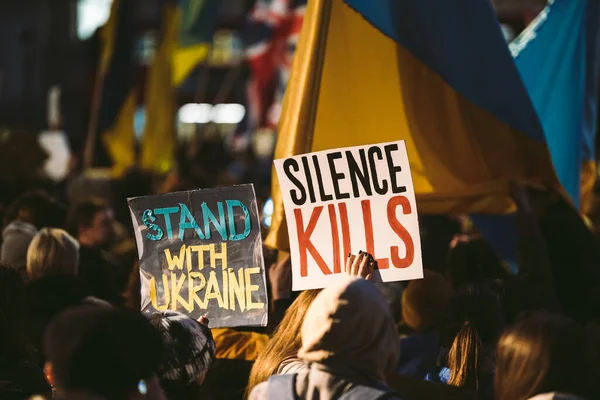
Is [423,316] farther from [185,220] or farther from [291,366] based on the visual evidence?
[291,366]

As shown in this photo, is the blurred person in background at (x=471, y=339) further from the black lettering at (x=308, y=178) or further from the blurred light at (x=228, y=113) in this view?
the blurred light at (x=228, y=113)

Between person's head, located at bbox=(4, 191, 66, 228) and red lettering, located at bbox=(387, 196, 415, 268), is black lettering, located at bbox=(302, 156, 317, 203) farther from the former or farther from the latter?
person's head, located at bbox=(4, 191, 66, 228)

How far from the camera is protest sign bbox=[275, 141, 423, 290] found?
4.69 meters

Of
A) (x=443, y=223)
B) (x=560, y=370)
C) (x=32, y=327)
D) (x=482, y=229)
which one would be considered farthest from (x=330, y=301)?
(x=443, y=223)

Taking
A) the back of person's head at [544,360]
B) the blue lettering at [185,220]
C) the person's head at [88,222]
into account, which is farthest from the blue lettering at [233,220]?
the person's head at [88,222]

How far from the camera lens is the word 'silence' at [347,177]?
4.71 metres

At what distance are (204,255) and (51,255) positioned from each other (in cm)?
124

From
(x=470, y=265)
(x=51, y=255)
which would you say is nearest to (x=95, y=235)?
(x=51, y=255)

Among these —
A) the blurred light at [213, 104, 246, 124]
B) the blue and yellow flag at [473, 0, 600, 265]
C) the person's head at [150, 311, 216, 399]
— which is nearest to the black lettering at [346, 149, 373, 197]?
the person's head at [150, 311, 216, 399]

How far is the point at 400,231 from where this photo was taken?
4.72 meters

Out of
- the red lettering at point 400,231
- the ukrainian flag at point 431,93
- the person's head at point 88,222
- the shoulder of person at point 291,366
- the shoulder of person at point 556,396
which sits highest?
the ukrainian flag at point 431,93

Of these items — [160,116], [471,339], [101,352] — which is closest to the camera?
[101,352]

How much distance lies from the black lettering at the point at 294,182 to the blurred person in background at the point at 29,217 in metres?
2.79

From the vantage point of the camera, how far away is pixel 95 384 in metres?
2.99
